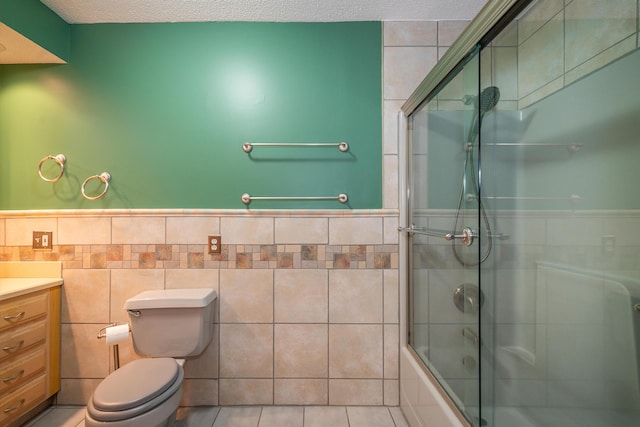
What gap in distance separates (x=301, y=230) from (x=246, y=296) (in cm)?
51

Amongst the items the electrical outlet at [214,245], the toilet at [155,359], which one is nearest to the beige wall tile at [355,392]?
the toilet at [155,359]

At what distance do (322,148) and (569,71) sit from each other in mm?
1193

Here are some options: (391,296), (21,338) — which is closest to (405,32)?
(391,296)

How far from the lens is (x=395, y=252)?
186cm

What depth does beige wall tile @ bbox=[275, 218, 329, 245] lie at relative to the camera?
1850 mm

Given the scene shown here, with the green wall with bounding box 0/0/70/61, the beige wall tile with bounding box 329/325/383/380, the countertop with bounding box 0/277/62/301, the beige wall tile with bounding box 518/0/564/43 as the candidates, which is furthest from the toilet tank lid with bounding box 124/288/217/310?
the beige wall tile with bounding box 518/0/564/43

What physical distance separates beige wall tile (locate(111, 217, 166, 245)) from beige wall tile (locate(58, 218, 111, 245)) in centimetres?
5

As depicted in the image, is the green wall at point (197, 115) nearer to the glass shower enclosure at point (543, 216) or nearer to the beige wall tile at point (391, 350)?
the glass shower enclosure at point (543, 216)

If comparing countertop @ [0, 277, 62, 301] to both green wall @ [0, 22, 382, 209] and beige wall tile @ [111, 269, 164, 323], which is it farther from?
green wall @ [0, 22, 382, 209]

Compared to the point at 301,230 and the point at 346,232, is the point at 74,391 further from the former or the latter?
the point at 346,232

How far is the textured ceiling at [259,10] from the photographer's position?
67.3 inches

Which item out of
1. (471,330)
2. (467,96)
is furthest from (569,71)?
(471,330)

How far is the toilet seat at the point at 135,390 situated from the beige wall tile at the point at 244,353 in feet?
1.34

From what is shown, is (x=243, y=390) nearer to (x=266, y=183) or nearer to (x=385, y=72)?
(x=266, y=183)
